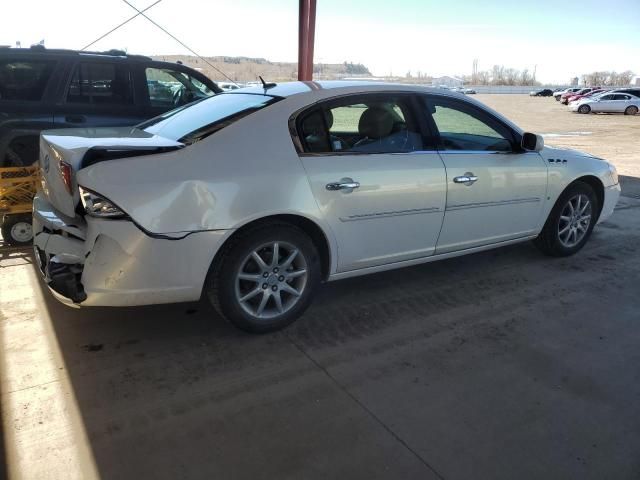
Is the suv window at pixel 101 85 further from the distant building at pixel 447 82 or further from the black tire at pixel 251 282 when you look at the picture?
the distant building at pixel 447 82

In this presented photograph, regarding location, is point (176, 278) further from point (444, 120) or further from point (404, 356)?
point (444, 120)

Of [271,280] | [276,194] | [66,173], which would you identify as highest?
[66,173]

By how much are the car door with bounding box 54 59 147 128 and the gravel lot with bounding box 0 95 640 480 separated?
6.41ft

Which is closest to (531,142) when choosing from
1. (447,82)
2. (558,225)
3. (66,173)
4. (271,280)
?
(558,225)

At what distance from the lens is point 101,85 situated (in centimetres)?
562

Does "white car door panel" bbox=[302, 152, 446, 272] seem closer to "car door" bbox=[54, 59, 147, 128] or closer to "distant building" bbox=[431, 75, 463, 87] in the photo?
"car door" bbox=[54, 59, 147, 128]

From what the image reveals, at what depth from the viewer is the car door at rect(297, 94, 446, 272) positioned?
10.9ft

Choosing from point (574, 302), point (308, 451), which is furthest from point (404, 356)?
point (574, 302)

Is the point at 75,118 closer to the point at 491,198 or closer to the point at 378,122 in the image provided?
the point at 378,122

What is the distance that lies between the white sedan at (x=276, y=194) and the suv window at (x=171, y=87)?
2202mm

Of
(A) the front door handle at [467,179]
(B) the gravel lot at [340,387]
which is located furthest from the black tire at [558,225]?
(A) the front door handle at [467,179]

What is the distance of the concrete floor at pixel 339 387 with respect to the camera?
7.51 ft

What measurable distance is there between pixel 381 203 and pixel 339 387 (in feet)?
4.22

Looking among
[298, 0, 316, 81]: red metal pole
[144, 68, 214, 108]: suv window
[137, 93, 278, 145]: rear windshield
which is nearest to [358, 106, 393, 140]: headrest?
[137, 93, 278, 145]: rear windshield
